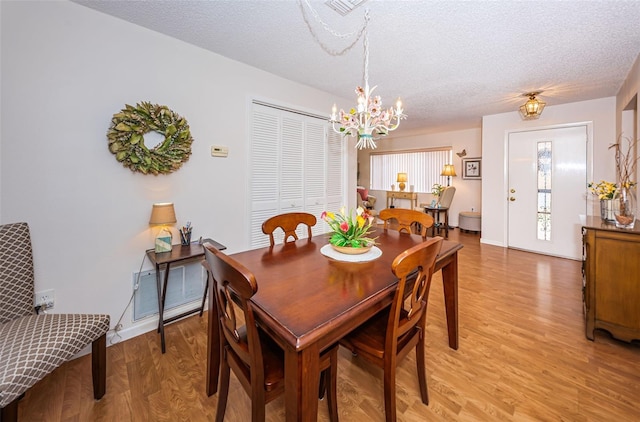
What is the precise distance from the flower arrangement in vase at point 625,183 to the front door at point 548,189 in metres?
0.40

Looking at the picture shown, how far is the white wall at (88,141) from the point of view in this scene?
1.71 metres

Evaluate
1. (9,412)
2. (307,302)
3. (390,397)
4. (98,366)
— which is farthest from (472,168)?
(9,412)

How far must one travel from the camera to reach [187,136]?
2307 millimetres

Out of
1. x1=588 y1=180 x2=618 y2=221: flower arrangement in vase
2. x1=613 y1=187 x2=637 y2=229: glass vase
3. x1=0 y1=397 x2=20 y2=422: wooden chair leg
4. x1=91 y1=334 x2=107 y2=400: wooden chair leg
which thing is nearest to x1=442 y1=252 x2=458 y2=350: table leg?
x1=613 y1=187 x2=637 y2=229: glass vase

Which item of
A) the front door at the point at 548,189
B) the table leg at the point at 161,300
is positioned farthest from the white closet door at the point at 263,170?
the front door at the point at 548,189

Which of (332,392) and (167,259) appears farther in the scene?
(167,259)

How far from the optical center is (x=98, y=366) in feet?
5.01

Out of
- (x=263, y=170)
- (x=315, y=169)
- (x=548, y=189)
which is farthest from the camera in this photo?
(x=548, y=189)

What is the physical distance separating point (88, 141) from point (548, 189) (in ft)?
19.6

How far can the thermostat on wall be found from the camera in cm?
257

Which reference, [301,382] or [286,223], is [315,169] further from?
[301,382]

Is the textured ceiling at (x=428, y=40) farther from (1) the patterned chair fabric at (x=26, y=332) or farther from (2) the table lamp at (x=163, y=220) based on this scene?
(1) the patterned chair fabric at (x=26, y=332)

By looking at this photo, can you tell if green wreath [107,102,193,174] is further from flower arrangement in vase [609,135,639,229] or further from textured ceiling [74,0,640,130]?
flower arrangement in vase [609,135,639,229]

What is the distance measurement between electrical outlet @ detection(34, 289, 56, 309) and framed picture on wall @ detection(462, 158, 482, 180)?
7.03m
